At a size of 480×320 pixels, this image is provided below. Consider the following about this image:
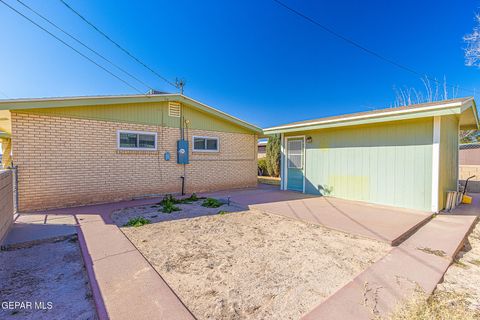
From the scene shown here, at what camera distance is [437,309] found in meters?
1.91

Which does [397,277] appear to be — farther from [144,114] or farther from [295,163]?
[144,114]

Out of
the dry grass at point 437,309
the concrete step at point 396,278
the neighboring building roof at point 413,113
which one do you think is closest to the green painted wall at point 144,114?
the neighboring building roof at point 413,113

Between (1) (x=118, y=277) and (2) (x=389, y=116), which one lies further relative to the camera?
(2) (x=389, y=116)

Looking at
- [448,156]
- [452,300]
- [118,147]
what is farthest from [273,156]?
[452,300]

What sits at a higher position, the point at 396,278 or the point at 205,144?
the point at 205,144

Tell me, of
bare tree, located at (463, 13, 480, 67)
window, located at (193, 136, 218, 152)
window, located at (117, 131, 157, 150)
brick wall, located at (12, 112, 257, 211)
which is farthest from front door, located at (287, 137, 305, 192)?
bare tree, located at (463, 13, 480, 67)

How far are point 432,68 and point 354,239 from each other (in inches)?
575

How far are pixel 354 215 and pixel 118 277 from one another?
5008mm

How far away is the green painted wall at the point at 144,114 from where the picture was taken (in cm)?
584

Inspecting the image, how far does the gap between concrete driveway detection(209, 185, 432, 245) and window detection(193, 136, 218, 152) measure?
108 inches

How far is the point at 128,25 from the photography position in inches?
310

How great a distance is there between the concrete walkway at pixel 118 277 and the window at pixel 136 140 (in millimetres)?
3005

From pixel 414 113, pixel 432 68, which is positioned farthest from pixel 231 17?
pixel 432 68

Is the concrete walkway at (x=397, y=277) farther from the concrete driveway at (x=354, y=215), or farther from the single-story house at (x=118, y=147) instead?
the single-story house at (x=118, y=147)
